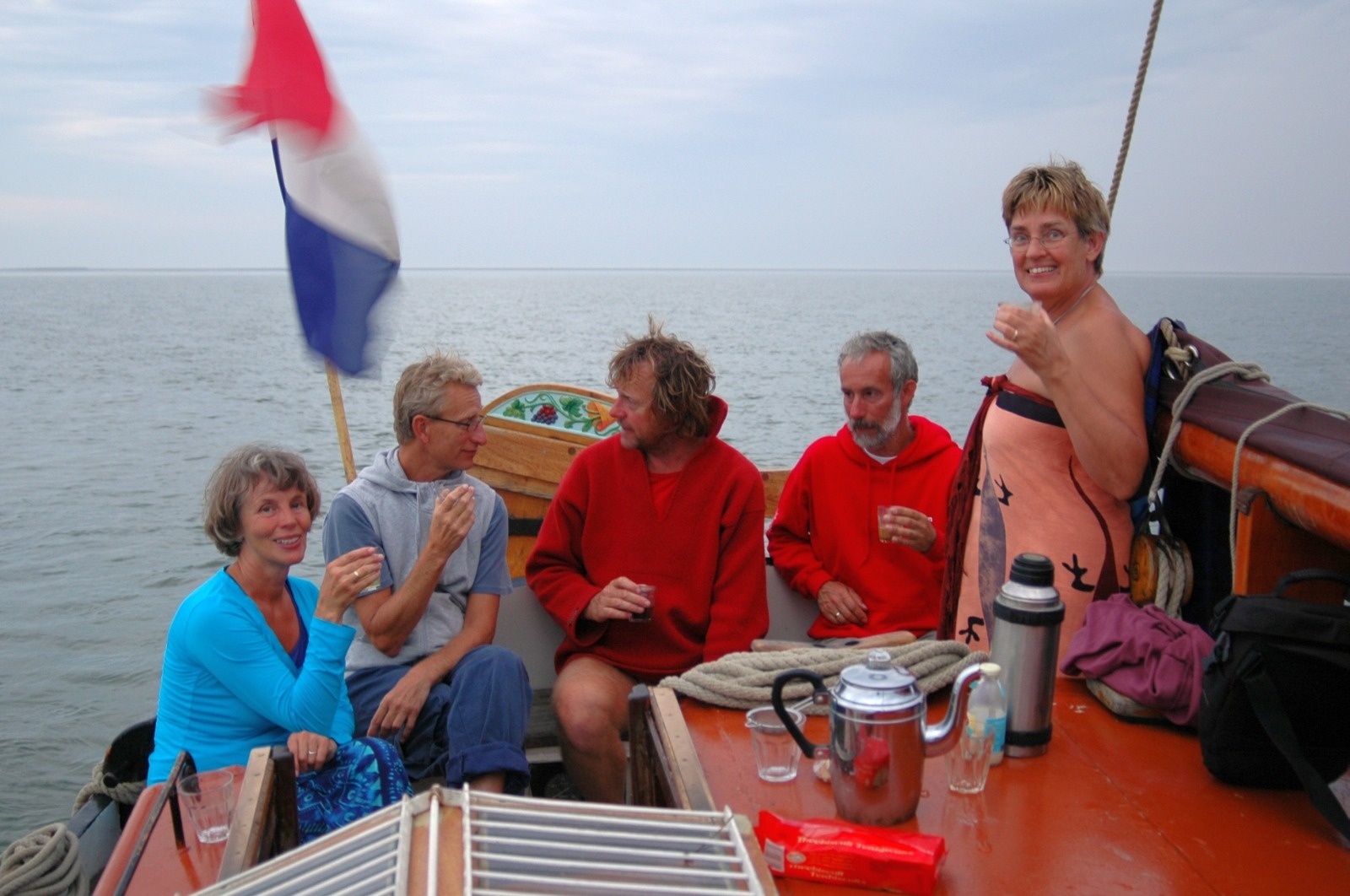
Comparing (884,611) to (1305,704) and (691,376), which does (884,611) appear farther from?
(1305,704)

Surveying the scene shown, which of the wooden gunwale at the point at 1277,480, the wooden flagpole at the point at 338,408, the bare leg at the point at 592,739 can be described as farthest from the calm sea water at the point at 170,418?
the wooden gunwale at the point at 1277,480

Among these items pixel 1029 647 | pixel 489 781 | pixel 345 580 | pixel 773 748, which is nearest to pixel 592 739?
pixel 489 781

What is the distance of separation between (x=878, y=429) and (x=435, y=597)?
144cm

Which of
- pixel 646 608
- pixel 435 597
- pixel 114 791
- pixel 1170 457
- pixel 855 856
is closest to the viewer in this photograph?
pixel 855 856

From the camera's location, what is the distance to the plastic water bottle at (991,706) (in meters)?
1.73

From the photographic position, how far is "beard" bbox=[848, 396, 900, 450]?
339 cm

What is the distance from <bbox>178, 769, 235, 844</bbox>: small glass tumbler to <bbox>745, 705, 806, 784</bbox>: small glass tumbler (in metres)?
0.91

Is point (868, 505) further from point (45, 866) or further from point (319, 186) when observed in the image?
point (45, 866)

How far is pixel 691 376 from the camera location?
314cm

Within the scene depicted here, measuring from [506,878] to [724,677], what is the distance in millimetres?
950

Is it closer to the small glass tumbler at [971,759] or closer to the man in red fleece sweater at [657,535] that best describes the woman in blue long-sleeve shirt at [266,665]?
the man in red fleece sweater at [657,535]

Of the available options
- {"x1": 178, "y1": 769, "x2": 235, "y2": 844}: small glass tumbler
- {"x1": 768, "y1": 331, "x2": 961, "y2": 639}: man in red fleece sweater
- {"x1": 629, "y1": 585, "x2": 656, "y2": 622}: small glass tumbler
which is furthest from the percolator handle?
{"x1": 768, "y1": 331, "x2": 961, "y2": 639}: man in red fleece sweater

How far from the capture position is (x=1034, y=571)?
1.82 meters

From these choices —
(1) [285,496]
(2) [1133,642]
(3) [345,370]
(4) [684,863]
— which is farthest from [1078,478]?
(3) [345,370]
